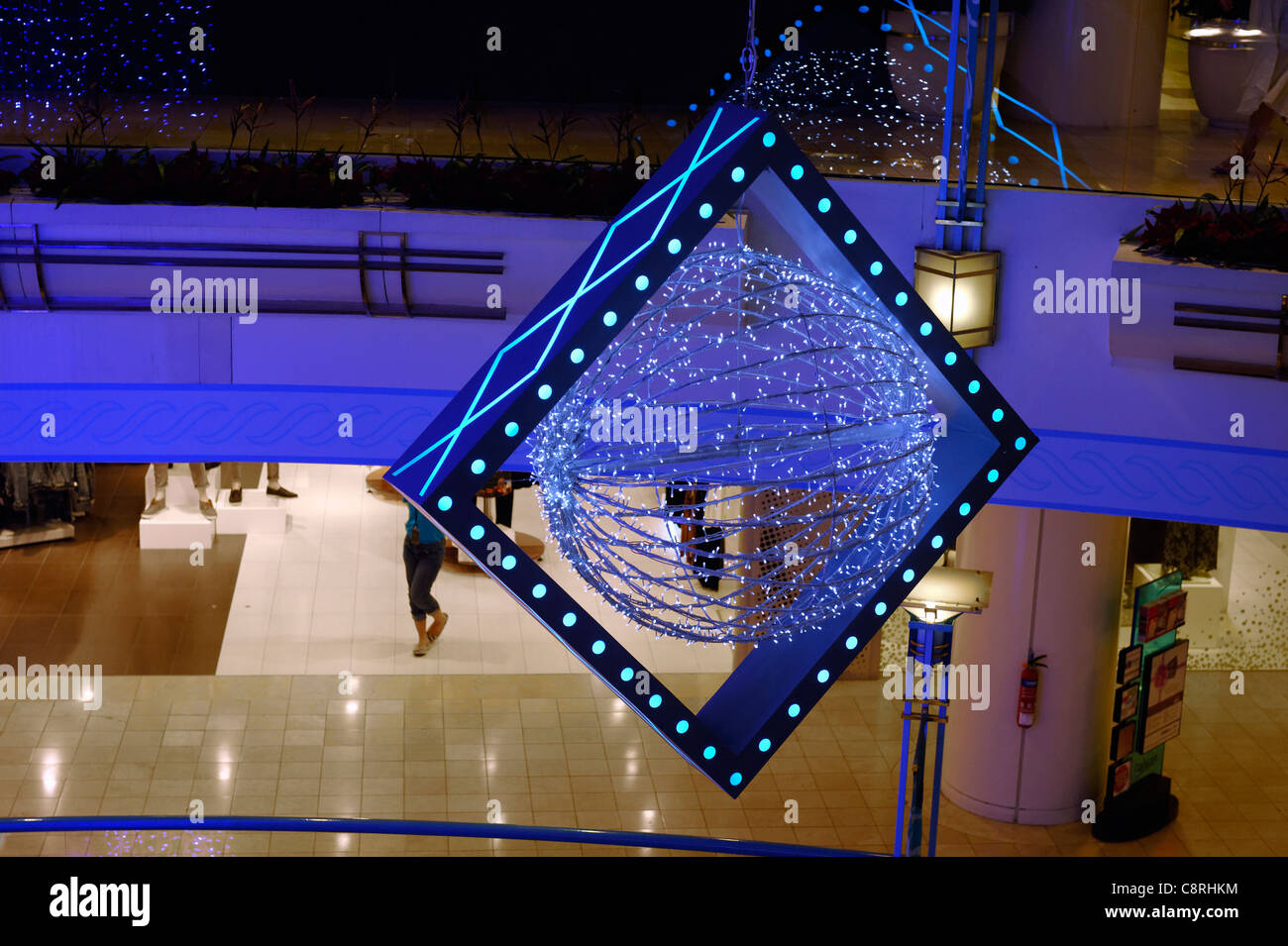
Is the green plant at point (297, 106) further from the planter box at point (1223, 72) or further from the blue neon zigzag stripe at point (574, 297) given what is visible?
the blue neon zigzag stripe at point (574, 297)

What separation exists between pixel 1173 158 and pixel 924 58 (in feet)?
4.48

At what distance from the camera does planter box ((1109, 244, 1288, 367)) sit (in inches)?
278

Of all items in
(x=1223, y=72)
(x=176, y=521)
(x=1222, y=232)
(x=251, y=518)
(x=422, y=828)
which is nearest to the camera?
A: (x=422, y=828)

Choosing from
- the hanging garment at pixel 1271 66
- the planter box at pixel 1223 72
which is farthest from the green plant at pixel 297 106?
the hanging garment at pixel 1271 66

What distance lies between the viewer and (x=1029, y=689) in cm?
945

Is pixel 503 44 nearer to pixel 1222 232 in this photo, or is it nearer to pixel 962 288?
pixel 962 288

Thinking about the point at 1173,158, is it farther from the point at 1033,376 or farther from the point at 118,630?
the point at 118,630

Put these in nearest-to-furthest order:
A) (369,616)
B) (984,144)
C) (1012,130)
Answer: (984,144) < (1012,130) < (369,616)

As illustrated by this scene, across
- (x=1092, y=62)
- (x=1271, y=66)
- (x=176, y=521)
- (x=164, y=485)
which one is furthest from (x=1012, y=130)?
(x=164, y=485)

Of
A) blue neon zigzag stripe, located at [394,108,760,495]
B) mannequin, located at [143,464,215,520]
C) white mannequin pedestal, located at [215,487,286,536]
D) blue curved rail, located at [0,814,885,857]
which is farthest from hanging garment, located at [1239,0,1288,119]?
mannequin, located at [143,464,215,520]

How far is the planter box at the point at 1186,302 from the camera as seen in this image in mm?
7055

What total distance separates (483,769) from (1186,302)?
4936mm

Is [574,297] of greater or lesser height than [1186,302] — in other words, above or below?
above
